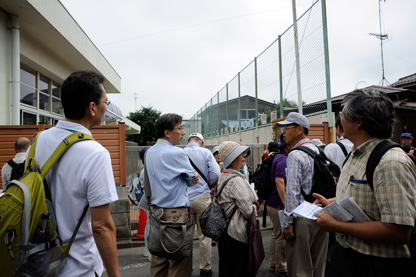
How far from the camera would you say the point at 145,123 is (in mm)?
42406

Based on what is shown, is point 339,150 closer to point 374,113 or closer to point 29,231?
point 374,113

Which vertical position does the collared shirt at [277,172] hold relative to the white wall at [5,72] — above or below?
below

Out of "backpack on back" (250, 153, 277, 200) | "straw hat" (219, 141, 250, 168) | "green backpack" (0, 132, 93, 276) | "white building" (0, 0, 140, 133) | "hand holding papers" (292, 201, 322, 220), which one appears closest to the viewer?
"green backpack" (0, 132, 93, 276)

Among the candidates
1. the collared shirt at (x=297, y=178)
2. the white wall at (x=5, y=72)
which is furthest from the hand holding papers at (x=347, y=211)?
the white wall at (x=5, y=72)

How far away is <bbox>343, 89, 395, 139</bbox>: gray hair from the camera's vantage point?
5.47 ft

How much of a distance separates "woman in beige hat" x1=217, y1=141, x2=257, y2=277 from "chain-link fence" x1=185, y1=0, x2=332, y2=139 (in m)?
6.14

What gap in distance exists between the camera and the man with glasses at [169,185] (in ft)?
9.87

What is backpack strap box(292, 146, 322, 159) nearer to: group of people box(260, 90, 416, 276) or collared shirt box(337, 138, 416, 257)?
group of people box(260, 90, 416, 276)

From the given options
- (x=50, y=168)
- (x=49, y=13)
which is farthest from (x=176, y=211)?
(x=49, y=13)

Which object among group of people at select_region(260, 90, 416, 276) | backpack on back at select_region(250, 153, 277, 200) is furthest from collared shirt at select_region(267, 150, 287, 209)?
group of people at select_region(260, 90, 416, 276)

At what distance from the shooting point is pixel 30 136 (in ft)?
19.0

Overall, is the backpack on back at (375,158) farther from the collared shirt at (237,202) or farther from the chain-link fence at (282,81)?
the chain-link fence at (282,81)

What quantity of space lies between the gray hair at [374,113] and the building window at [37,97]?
27.9 feet

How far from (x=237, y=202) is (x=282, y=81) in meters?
8.42
